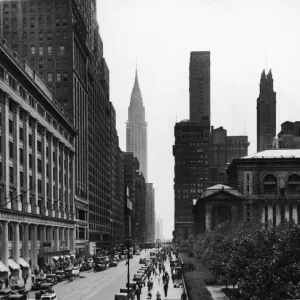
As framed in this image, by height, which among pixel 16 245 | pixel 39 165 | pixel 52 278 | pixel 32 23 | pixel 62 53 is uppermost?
pixel 32 23

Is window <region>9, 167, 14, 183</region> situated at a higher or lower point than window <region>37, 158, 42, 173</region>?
lower

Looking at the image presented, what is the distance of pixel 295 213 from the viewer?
15275 centimetres

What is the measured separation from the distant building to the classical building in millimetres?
53782

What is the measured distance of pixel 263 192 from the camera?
156m

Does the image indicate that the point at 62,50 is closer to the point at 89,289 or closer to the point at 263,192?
the point at 263,192

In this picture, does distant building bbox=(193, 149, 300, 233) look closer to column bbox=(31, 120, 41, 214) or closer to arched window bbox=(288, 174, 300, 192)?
arched window bbox=(288, 174, 300, 192)

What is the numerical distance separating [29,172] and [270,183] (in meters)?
84.3

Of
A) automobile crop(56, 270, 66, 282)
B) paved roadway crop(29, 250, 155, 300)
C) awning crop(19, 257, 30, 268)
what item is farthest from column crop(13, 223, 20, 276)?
paved roadway crop(29, 250, 155, 300)

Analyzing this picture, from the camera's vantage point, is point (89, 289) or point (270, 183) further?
point (270, 183)

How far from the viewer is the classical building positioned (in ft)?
247

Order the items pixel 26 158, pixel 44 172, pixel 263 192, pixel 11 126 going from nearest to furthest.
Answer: pixel 11 126 → pixel 26 158 → pixel 44 172 → pixel 263 192

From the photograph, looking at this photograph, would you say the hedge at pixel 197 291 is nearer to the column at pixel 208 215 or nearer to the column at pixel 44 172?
the column at pixel 44 172

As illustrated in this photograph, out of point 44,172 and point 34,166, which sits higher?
point 34,166

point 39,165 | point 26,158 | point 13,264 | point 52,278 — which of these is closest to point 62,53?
point 39,165
